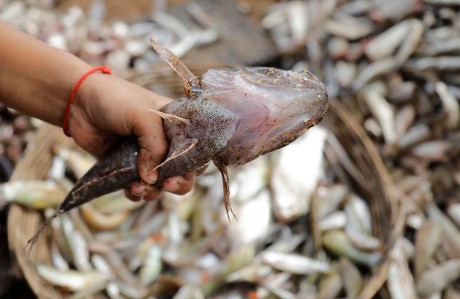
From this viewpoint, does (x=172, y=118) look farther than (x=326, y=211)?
No

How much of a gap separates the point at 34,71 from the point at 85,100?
0.24m

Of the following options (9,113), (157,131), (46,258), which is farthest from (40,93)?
(9,113)

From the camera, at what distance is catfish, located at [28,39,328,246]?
5.03 ft

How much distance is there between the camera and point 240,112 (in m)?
1.55

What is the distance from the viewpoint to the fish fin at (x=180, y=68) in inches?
62.7

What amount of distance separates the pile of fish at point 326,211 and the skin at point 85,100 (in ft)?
3.12

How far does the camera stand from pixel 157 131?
178 cm

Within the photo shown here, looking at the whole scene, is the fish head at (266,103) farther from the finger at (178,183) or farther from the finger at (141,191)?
the finger at (141,191)

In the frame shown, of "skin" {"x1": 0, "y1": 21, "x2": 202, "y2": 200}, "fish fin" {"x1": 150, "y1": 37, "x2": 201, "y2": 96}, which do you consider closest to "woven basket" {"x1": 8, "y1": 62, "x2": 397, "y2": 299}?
"skin" {"x1": 0, "y1": 21, "x2": 202, "y2": 200}

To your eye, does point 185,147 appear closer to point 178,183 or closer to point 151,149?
point 151,149

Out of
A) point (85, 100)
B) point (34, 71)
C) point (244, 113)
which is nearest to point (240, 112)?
point (244, 113)

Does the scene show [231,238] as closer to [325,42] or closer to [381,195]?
[381,195]

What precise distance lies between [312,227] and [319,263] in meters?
0.24

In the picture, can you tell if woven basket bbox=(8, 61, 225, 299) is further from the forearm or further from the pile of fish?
the forearm
